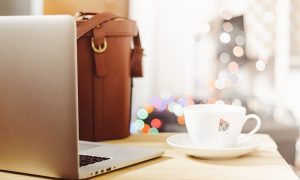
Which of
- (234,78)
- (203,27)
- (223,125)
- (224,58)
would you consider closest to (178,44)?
(203,27)

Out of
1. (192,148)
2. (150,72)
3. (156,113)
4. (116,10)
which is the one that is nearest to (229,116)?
(192,148)

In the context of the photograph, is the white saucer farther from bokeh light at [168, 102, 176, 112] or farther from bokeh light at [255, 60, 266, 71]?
bokeh light at [255, 60, 266, 71]

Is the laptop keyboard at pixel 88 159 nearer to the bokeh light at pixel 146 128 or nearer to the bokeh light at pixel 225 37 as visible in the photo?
the bokeh light at pixel 146 128

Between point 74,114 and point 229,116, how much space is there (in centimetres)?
29

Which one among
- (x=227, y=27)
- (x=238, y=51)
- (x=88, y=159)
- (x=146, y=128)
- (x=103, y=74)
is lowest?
(x=146, y=128)

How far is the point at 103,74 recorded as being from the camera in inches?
38.7

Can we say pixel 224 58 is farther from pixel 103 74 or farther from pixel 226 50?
pixel 103 74

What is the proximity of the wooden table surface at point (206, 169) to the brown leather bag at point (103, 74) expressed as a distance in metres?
0.17

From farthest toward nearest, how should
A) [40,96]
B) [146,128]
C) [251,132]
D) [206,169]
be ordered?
[146,128] < [251,132] < [206,169] < [40,96]

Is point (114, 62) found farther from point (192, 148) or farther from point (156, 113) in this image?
point (156, 113)

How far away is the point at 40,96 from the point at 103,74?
1.12ft

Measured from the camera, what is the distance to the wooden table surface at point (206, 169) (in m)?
0.71

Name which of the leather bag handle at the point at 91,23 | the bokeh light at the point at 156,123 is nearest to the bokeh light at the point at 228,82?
the bokeh light at the point at 156,123

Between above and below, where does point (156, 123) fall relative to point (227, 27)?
below
